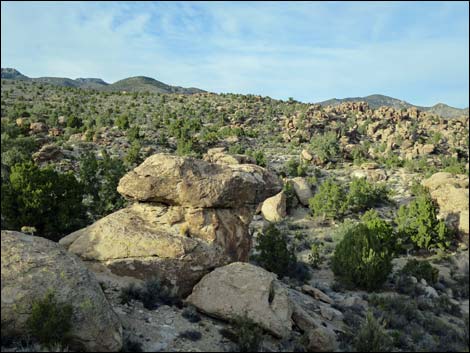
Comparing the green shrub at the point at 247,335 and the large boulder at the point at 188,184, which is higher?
the large boulder at the point at 188,184

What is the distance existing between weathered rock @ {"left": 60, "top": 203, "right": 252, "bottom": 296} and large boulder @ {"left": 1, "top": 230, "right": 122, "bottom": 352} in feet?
10.1

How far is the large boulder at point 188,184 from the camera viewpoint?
13.8 metres

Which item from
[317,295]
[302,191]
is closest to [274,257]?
[317,295]

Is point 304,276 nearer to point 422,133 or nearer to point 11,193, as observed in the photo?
point 11,193

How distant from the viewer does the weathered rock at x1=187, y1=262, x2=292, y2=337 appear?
1020 cm

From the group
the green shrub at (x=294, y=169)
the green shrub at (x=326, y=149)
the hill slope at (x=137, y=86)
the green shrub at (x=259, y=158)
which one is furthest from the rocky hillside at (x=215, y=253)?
the hill slope at (x=137, y=86)

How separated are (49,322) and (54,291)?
964mm

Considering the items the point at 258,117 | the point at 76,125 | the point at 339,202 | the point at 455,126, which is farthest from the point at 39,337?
the point at 455,126

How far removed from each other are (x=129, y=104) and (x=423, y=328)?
54226 mm

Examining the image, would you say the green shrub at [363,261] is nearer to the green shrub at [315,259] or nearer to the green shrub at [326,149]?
the green shrub at [315,259]

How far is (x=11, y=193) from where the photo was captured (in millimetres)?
16922

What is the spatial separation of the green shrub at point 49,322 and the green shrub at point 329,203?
2489 centimetres

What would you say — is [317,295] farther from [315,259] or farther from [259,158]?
[259,158]

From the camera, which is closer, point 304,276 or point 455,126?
point 304,276
